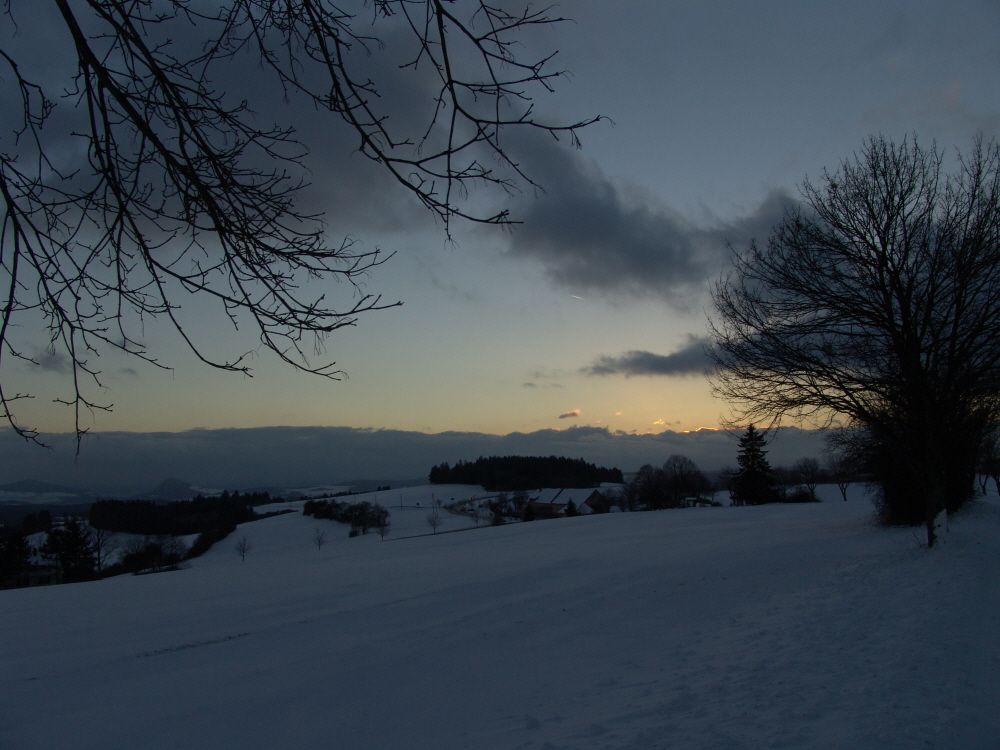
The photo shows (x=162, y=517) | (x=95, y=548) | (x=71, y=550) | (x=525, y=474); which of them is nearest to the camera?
(x=71, y=550)

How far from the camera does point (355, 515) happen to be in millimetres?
62531

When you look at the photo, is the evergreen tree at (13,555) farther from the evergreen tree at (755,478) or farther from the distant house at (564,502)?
the evergreen tree at (755,478)

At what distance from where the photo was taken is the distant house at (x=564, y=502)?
69500 mm

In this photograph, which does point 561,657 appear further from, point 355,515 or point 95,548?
point 355,515

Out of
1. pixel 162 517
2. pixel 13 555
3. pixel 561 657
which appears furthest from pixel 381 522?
pixel 561 657

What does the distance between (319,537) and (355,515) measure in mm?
8958

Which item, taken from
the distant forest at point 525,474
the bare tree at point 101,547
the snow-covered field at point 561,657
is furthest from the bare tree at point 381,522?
the snow-covered field at point 561,657

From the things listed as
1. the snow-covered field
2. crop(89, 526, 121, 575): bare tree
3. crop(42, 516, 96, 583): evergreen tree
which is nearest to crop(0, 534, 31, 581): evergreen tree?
crop(42, 516, 96, 583): evergreen tree

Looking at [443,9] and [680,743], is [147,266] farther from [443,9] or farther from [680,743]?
[680,743]

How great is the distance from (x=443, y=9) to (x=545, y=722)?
5.81 metres

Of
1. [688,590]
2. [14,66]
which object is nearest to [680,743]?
[14,66]

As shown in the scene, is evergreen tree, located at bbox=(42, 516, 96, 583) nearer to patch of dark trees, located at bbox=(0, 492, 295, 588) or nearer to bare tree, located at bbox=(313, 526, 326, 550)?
patch of dark trees, located at bbox=(0, 492, 295, 588)

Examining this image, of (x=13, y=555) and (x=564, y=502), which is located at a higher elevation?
(x=564, y=502)

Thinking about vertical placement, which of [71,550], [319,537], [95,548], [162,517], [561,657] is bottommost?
[162,517]
